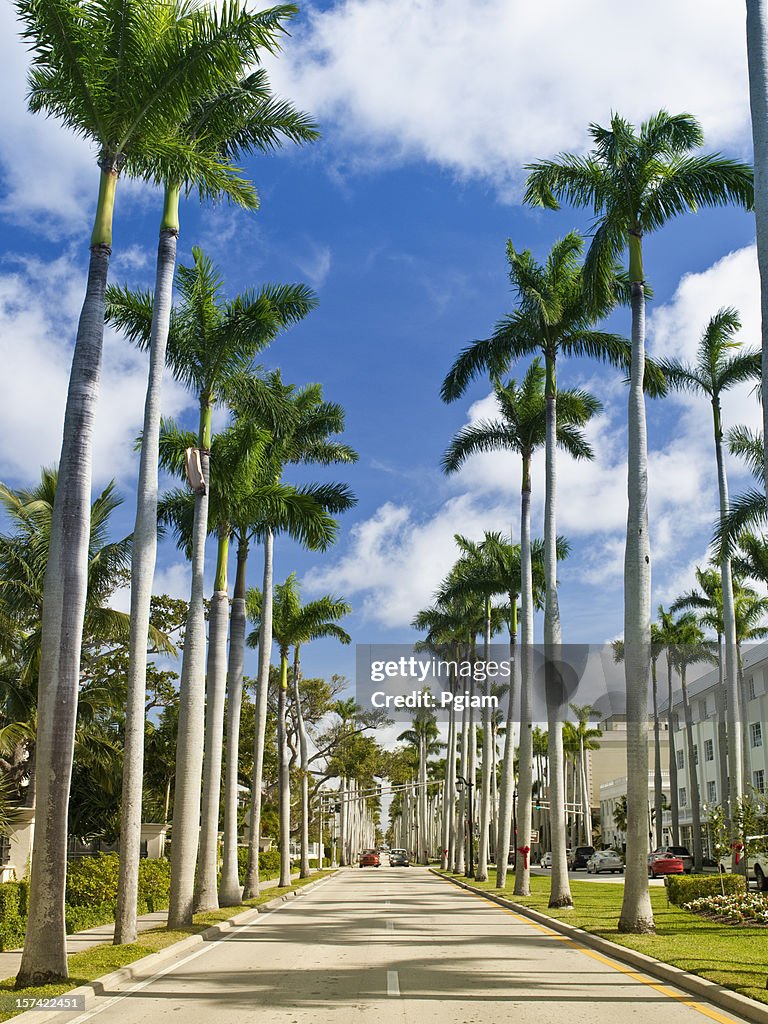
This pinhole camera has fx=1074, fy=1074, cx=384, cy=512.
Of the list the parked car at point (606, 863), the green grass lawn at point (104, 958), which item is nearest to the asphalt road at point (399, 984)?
the green grass lawn at point (104, 958)

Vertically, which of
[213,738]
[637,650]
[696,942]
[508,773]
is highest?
[637,650]

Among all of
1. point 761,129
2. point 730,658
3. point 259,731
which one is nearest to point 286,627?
point 259,731

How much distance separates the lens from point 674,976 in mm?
12383

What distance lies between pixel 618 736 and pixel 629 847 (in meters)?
95.2

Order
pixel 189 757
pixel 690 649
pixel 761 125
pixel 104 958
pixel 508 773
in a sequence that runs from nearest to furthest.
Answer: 1. pixel 761 125
2. pixel 104 958
3. pixel 189 757
4. pixel 508 773
5. pixel 690 649

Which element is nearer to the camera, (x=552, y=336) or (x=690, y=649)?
(x=552, y=336)

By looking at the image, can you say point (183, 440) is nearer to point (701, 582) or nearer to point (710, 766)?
Result: point (701, 582)

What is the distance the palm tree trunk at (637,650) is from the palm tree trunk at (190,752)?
7.49 metres

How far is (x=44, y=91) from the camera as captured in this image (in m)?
15.0

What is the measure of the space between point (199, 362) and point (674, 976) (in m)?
14.9

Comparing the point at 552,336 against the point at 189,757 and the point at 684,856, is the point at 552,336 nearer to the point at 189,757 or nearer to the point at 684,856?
the point at 189,757

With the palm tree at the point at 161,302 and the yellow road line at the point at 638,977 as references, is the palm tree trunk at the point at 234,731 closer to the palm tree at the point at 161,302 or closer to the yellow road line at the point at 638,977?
the yellow road line at the point at 638,977

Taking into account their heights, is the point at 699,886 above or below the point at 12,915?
below

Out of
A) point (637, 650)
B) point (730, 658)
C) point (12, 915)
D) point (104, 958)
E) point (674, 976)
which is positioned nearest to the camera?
point (674, 976)
